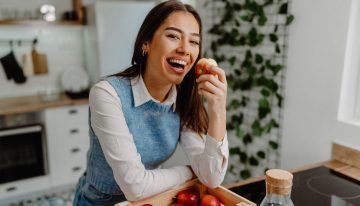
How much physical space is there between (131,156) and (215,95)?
34cm

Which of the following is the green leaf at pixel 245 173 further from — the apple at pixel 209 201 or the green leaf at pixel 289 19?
the apple at pixel 209 201

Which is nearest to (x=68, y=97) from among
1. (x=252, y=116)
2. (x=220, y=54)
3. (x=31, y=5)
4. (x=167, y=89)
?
(x=31, y=5)

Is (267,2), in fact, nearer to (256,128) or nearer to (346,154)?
(256,128)

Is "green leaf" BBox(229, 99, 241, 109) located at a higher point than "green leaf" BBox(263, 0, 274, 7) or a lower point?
lower

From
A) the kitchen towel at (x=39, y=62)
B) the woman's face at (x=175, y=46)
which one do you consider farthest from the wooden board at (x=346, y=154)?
the kitchen towel at (x=39, y=62)

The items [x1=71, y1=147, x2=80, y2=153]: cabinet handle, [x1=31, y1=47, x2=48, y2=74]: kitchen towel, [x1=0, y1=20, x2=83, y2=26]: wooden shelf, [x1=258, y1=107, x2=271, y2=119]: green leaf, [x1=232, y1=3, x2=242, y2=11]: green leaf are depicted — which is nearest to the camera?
[x1=258, y1=107, x2=271, y2=119]: green leaf

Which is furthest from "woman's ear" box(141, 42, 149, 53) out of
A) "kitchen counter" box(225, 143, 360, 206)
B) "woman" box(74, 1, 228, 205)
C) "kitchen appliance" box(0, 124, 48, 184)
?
"kitchen appliance" box(0, 124, 48, 184)

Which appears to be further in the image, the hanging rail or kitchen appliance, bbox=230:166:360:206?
the hanging rail

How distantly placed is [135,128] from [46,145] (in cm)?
214

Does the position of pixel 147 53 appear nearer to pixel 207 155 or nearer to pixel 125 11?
pixel 207 155

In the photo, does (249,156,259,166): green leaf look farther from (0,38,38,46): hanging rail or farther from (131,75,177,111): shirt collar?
(0,38,38,46): hanging rail

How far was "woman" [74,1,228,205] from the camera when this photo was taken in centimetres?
101

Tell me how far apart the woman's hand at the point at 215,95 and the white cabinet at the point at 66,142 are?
2.23 metres

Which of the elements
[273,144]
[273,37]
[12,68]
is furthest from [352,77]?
[12,68]
